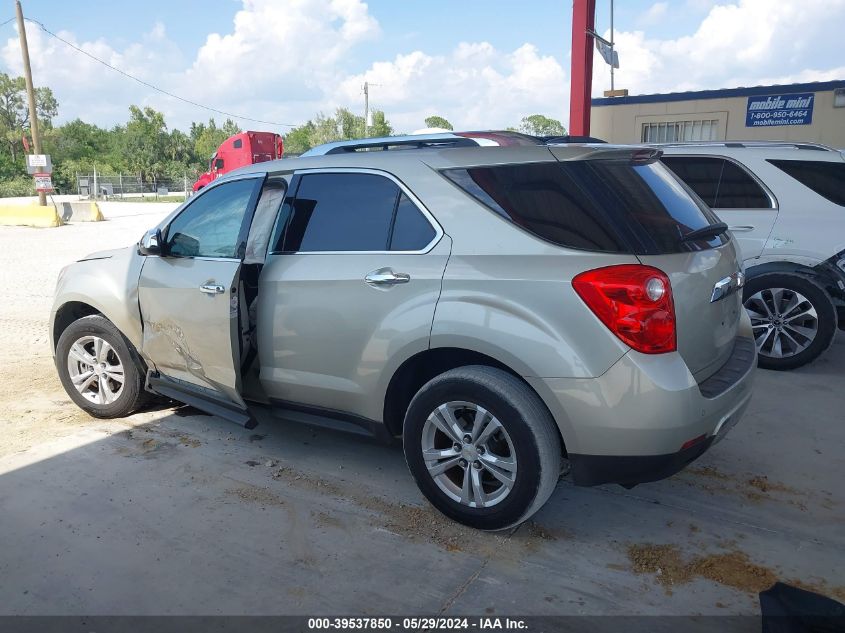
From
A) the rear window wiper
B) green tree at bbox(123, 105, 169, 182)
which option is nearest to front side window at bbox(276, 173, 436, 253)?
the rear window wiper

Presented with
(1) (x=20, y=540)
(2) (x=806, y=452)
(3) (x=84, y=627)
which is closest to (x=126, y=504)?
(1) (x=20, y=540)

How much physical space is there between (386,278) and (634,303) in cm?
118

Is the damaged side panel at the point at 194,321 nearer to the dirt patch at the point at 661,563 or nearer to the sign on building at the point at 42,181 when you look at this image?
the dirt patch at the point at 661,563

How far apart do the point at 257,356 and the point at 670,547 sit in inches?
93.2

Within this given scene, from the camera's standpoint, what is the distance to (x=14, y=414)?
493 centimetres

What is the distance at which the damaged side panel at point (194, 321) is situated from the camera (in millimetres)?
3787

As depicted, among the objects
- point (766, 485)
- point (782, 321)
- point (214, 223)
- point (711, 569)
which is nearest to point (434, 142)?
point (214, 223)

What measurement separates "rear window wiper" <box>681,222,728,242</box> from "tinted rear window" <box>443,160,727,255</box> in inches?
1.0

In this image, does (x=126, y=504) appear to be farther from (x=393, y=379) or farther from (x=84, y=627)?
(x=393, y=379)

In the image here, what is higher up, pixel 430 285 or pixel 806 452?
pixel 430 285

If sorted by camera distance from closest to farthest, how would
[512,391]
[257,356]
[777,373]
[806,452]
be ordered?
1. [512,391]
2. [257,356]
3. [806,452]
4. [777,373]

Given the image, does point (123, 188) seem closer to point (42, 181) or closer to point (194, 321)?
point (42, 181)

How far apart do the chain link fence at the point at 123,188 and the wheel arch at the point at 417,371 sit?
48936 millimetres

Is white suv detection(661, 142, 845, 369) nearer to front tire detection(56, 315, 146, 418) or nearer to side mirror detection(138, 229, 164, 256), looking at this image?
side mirror detection(138, 229, 164, 256)
